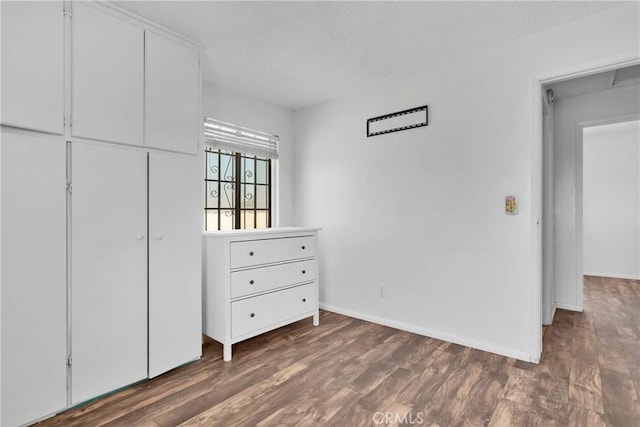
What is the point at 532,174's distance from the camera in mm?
2365

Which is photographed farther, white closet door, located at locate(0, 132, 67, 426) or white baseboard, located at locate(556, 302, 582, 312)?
white baseboard, located at locate(556, 302, 582, 312)

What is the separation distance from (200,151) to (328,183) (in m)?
1.63

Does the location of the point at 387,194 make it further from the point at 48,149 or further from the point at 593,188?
the point at 593,188

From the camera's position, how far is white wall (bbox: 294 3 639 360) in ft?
7.79

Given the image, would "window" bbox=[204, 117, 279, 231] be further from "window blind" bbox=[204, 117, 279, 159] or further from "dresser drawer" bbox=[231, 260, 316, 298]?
"dresser drawer" bbox=[231, 260, 316, 298]

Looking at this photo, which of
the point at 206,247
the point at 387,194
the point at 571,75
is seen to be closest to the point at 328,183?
the point at 387,194

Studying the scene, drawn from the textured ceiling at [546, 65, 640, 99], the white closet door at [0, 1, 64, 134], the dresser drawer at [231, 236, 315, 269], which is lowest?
the dresser drawer at [231, 236, 315, 269]

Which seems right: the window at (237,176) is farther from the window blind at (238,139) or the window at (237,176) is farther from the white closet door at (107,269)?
the white closet door at (107,269)

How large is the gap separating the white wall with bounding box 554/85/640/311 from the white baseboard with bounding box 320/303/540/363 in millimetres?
1848

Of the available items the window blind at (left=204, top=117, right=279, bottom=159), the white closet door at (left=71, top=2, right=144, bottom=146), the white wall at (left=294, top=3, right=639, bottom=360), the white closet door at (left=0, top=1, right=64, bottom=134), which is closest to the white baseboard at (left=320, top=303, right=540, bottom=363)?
the white wall at (left=294, top=3, right=639, bottom=360)

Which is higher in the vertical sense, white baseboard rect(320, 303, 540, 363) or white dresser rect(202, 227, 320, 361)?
white dresser rect(202, 227, 320, 361)

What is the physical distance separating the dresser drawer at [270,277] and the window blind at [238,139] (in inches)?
53.6

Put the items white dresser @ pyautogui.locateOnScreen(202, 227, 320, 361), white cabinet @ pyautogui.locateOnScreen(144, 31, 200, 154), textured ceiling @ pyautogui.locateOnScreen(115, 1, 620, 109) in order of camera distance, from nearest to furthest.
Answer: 1. textured ceiling @ pyautogui.locateOnScreen(115, 1, 620, 109)
2. white cabinet @ pyautogui.locateOnScreen(144, 31, 200, 154)
3. white dresser @ pyautogui.locateOnScreen(202, 227, 320, 361)

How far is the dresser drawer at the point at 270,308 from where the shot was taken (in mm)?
2531
